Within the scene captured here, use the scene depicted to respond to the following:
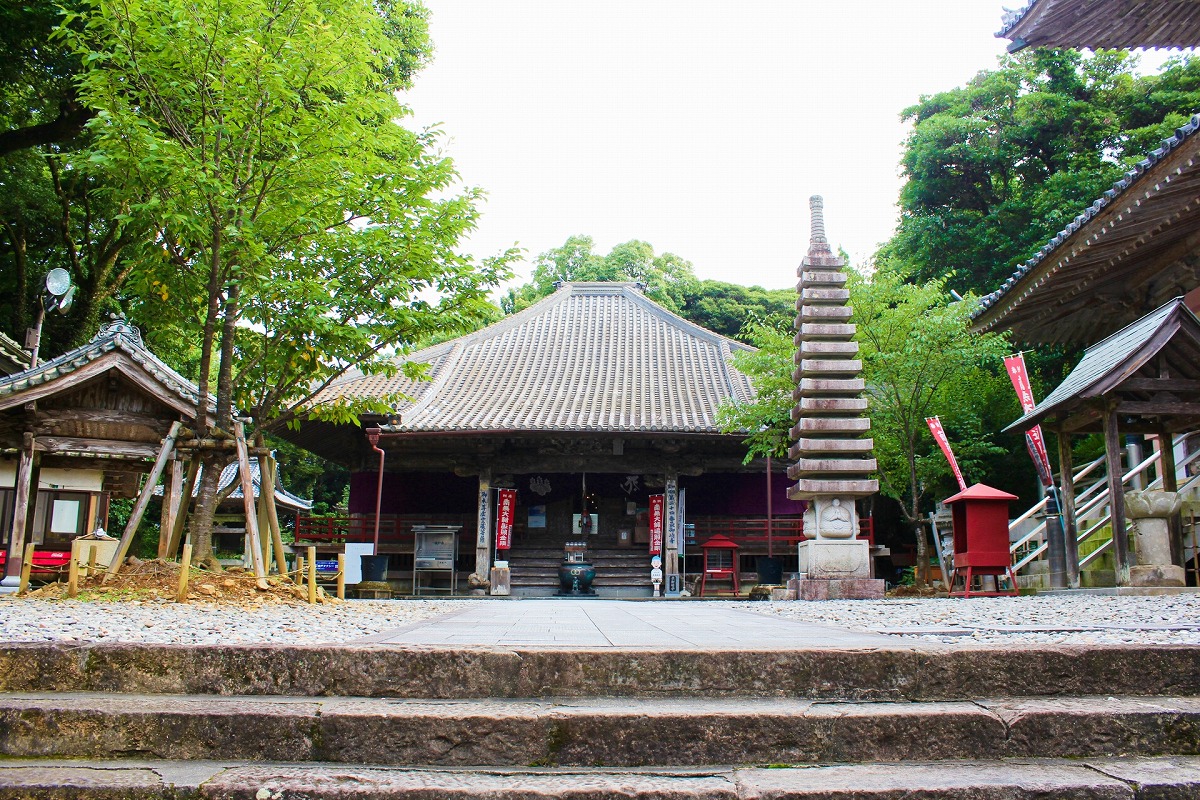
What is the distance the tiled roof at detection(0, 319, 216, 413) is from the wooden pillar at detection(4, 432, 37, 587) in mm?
994

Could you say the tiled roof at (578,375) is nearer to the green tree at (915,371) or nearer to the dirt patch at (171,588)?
the green tree at (915,371)

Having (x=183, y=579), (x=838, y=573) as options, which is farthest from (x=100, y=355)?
(x=838, y=573)

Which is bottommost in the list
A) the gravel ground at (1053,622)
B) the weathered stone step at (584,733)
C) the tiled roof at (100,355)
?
the weathered stone step at (584,733)

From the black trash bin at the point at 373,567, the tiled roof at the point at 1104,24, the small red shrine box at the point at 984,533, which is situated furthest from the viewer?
the black trash bin at the point at 373,567

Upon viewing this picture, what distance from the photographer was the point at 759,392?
14453 mm

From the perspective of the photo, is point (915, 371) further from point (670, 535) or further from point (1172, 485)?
point (670, 535)

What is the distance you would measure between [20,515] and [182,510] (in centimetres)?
619

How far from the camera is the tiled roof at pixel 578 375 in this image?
1680 cm

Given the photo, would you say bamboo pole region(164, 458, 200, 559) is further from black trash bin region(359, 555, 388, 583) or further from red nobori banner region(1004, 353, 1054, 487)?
red nobori banner region(1004, 353, 1054, 487)

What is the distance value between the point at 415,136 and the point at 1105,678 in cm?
737

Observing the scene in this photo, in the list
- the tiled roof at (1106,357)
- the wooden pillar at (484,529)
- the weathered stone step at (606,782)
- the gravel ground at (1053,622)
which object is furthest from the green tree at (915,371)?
the weathered stone step at (606,782)

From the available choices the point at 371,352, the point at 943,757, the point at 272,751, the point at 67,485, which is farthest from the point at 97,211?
the point at 943,757

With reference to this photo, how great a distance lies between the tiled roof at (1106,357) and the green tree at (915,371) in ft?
8.77

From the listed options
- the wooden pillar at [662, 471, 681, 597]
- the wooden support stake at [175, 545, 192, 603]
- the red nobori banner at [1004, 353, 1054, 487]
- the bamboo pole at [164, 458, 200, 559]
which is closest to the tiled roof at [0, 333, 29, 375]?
the bamboo pole at [164, 458, 200, 559]
